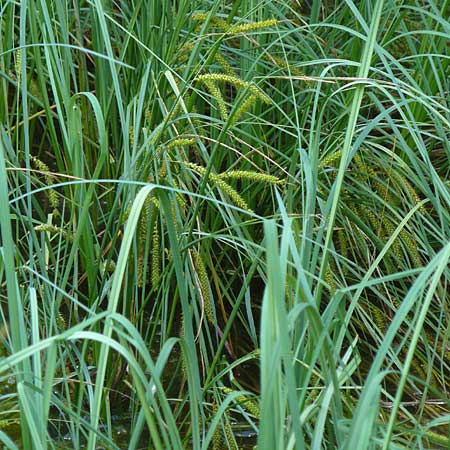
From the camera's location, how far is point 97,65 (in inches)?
76.0

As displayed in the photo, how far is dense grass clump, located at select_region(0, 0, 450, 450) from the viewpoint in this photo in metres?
1.20

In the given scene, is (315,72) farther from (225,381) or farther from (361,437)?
(361,437)

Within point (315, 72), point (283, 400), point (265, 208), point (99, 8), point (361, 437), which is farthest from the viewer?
point (315, 72)

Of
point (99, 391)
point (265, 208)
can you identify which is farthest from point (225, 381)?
point (99, 391)

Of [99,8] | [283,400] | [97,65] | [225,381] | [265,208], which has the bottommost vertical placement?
[225,381]

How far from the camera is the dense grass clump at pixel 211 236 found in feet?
3.95

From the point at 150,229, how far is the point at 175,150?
0.27 m

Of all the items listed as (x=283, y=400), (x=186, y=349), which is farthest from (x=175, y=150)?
(x=283, y=400)

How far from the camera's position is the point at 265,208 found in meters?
1.91

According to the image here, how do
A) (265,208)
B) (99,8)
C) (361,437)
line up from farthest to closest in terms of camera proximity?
(265,208) < (99,8) < (361,437)

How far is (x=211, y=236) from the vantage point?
1.31m

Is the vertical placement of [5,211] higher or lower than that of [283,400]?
higher

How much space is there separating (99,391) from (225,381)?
70 centimetres

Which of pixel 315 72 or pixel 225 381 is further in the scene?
pixel 315 72
